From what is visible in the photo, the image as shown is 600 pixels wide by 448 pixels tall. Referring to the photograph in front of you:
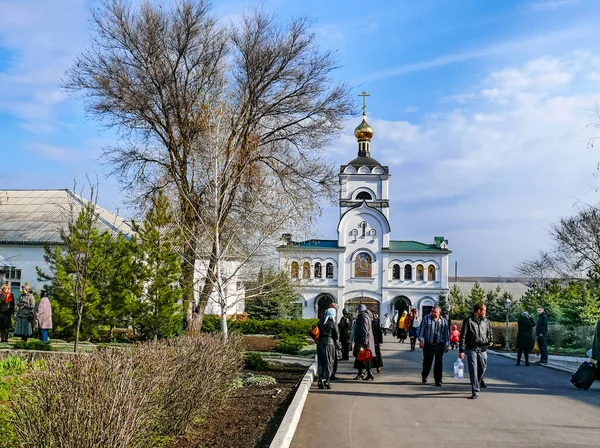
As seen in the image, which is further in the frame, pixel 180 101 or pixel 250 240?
pixel 180 101

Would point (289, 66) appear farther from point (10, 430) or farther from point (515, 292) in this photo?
point (515, 292)

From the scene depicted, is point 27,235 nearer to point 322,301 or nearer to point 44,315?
point 44,315

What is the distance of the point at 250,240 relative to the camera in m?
18.6

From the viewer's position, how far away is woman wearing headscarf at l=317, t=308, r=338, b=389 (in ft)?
39.5

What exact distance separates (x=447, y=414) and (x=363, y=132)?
2297 inches

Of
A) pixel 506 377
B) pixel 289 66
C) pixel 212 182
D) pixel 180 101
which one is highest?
pixel 289 66

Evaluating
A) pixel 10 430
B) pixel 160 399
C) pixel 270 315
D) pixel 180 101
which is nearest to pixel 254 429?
pixel 160 399

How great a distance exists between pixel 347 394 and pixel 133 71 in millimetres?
14982

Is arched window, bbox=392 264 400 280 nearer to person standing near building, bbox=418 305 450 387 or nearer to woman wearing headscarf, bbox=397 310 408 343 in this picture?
woman wearing headscarf, bbox=397 310 408 343

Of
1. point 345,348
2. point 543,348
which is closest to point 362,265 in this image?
point 543,348

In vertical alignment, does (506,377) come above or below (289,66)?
below

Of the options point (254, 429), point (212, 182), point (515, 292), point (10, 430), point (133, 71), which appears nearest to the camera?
point (10, 430)

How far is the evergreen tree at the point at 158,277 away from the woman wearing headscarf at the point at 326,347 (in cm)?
1042

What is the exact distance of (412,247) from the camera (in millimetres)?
62250
